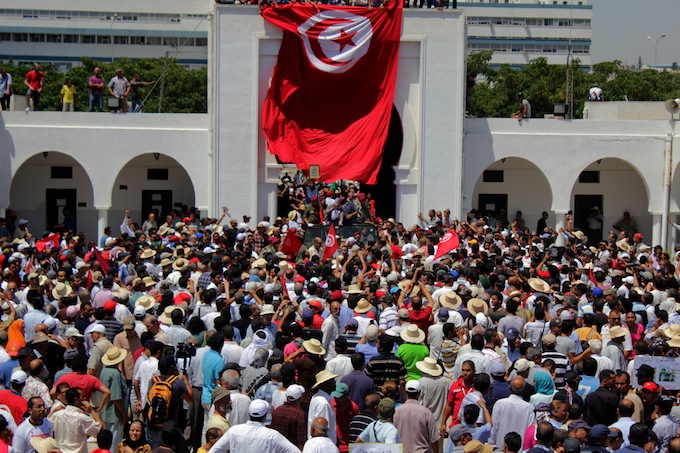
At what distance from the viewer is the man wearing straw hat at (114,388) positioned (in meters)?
11.3

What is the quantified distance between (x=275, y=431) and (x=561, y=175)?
22.3 m

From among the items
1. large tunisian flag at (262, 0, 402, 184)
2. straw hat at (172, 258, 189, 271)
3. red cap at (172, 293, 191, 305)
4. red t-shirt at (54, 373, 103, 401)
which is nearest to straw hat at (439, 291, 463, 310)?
red cap at (172, 293, 191, 305)

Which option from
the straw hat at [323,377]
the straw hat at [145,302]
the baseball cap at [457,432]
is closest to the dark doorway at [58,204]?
the straw hat at [145,302]

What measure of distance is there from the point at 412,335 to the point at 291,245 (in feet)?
30.6

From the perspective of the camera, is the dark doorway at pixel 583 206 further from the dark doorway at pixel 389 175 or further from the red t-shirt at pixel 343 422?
the red t-shirt at pixel 343 422

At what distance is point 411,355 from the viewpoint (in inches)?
471

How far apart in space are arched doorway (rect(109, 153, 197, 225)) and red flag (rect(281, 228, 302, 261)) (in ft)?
33.2

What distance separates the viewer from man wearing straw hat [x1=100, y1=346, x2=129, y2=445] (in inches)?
447

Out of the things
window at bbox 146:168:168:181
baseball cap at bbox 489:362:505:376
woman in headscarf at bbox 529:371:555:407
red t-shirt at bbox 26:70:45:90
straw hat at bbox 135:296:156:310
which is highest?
red t-shirt at bbox 26:70:45:90

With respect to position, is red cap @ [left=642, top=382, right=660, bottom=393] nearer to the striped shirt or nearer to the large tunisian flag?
the striped shirt

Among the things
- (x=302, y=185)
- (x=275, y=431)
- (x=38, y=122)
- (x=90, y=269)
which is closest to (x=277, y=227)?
(x=302, y=185)

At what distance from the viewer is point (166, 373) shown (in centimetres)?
1082

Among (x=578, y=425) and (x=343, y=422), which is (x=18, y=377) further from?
(x=578, y=425)

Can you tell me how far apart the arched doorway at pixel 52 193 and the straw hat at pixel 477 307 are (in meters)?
18.4
